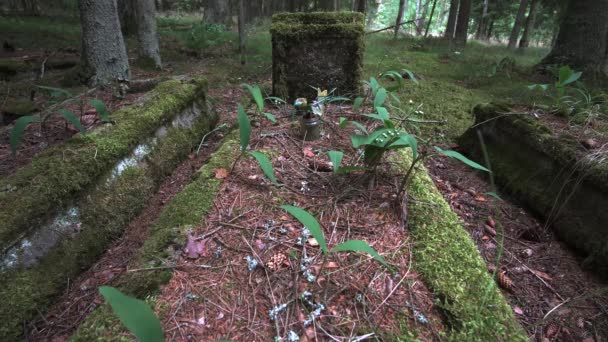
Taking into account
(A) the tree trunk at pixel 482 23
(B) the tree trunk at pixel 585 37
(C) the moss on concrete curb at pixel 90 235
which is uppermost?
(A) the tree trunk at pixel 482 23

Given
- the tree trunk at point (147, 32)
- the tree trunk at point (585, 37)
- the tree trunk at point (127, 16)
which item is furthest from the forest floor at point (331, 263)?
the tree trunk at point (127, 16)

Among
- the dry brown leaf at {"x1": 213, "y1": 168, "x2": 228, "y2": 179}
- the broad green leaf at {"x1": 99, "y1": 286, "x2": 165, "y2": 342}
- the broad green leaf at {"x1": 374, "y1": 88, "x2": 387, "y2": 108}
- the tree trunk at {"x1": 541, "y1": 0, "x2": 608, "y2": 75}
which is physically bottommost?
the dry brown leaf at {"x1": 213, "y1": 168, "x2": 228, "y2": 179}

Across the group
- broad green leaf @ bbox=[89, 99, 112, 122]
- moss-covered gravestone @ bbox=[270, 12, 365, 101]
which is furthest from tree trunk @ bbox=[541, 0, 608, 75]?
broad green leaf @ bbox=[89, 99, 112, 122]

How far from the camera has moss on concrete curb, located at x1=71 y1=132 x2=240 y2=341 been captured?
1.19m

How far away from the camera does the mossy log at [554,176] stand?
2.18 metres

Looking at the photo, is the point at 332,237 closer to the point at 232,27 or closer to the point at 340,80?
the point at 340,80

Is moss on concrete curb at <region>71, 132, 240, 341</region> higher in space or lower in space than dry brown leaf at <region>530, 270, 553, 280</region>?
higher

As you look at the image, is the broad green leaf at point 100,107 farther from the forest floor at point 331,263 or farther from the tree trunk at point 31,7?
the tree trunk at point 31,7

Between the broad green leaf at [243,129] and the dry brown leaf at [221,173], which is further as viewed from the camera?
the dry brown leaf at [221,173]

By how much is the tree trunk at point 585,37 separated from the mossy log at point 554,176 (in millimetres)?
4287

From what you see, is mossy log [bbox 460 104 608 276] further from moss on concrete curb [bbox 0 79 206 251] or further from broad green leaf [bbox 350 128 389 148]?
moss on concrete curb [bbox 0 79 206 251]

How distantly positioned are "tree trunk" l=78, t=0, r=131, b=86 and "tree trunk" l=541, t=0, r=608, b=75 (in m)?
7.49

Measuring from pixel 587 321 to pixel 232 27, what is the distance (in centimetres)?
1397

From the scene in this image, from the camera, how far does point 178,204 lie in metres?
1.93
